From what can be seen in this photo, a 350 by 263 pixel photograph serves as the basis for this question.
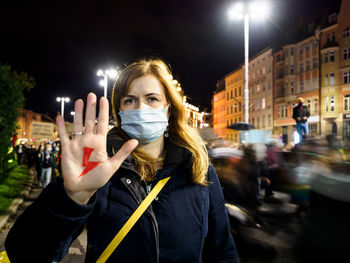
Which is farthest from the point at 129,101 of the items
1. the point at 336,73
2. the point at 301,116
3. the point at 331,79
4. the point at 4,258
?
the point at 331,79

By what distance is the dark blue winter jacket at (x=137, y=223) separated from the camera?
1.26m

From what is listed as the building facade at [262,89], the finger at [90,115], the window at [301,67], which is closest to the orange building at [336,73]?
the window at [301,67]

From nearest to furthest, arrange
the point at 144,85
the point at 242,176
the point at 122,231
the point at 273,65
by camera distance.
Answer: the point at 122,231 → the point at 144,85 → the point at 242,176 → the point at 273,65

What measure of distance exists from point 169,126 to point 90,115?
1139mm

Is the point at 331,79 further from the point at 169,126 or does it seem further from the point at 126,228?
the point at 126,228

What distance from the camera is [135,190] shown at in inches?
66.0

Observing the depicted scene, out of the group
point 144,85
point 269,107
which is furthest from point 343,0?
point 144,85

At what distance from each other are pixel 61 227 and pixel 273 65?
5091 centimetres

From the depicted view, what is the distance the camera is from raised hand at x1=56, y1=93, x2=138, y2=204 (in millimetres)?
1302

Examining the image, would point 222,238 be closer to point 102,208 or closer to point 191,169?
point 191,169

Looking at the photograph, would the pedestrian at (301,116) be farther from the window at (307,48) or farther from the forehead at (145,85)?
the window at (307,48)

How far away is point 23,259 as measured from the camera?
1.25 metres

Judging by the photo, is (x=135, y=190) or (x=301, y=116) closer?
(x=135, y=190)

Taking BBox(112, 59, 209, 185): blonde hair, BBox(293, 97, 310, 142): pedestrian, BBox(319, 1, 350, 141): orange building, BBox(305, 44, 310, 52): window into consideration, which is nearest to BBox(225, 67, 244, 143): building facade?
BBox(305, 44, 310, 52): window
